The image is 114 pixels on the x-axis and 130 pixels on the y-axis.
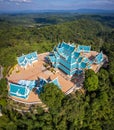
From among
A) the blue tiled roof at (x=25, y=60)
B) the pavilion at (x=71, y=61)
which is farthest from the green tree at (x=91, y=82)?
the blue tiled roof at (x=25, y=60)

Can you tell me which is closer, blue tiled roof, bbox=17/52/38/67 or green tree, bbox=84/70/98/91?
green tree, bbox=84/70/98/91

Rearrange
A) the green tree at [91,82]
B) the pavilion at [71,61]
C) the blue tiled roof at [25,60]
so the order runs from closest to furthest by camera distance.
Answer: the green tree at [91,82], the pavilion at [71,61], the blue tiled roof at [25,60]

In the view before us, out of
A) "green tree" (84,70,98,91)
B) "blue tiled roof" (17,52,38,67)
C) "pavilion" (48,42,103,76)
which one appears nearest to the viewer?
"green tree" (84,70,98,91)

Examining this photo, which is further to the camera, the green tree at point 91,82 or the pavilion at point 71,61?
the pavilion at point 71,61

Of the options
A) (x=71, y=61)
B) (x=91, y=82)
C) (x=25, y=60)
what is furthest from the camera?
(x=25, y=60)

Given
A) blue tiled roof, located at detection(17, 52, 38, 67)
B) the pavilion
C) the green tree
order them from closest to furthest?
1. the green tree
2. the pavilion
3. blue tiled roof, located at detection(17, 52, 38, 67)

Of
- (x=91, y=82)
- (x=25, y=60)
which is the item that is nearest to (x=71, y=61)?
(x=91, y=82)

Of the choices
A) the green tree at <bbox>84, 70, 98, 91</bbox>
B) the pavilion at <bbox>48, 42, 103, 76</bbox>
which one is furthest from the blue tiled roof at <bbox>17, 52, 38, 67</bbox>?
the green tree at <bbox>84, 70, 98, 91</bbox>

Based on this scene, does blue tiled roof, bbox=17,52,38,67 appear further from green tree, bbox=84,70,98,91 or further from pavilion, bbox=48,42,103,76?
green tree, bbox=84,70,98,91

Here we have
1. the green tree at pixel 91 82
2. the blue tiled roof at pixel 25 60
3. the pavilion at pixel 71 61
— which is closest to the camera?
the green tree at pixel 91 82

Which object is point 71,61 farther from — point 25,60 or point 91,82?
point 25,60

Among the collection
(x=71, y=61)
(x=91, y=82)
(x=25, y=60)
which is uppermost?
(x=71, y=61)

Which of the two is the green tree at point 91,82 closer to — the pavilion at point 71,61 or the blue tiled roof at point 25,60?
the pavilion at point 71,61
